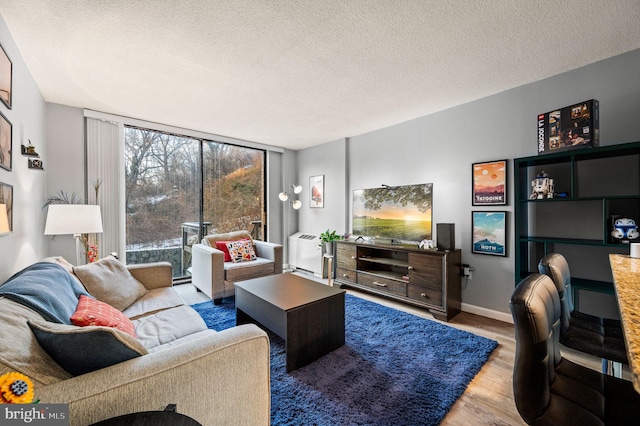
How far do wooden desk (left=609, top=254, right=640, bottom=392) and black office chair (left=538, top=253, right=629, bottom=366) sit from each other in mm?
221

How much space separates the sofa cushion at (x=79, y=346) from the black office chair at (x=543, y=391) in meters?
1.46

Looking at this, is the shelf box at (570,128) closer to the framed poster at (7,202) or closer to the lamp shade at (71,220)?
the framed poster at (7,202)

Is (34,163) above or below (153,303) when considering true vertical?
above

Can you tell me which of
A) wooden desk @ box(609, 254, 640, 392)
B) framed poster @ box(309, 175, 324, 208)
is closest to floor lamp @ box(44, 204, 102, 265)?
framed poster @ box(309, 175, 324, 208)

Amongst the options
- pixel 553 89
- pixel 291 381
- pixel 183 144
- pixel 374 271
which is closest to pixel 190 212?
pixel 183 144

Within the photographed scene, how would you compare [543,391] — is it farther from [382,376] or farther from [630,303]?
[382,376]

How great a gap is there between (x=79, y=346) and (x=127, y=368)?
181 millimetres

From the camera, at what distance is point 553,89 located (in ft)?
8.22

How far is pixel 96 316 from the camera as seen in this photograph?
140cm

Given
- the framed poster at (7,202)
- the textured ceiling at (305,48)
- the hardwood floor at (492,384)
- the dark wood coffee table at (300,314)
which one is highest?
the textured ceiling at (305,48)

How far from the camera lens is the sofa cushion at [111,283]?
6.58 feet

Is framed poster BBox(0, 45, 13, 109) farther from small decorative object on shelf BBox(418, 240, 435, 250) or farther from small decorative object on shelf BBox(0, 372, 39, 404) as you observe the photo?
small decorative object on shelf BBox(418, 240, 435, 250)

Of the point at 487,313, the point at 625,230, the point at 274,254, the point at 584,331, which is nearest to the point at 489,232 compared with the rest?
the point at 487,313

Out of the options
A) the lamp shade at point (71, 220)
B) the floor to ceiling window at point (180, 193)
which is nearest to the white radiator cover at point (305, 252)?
the floor to ceiling window at point (180, 193)
